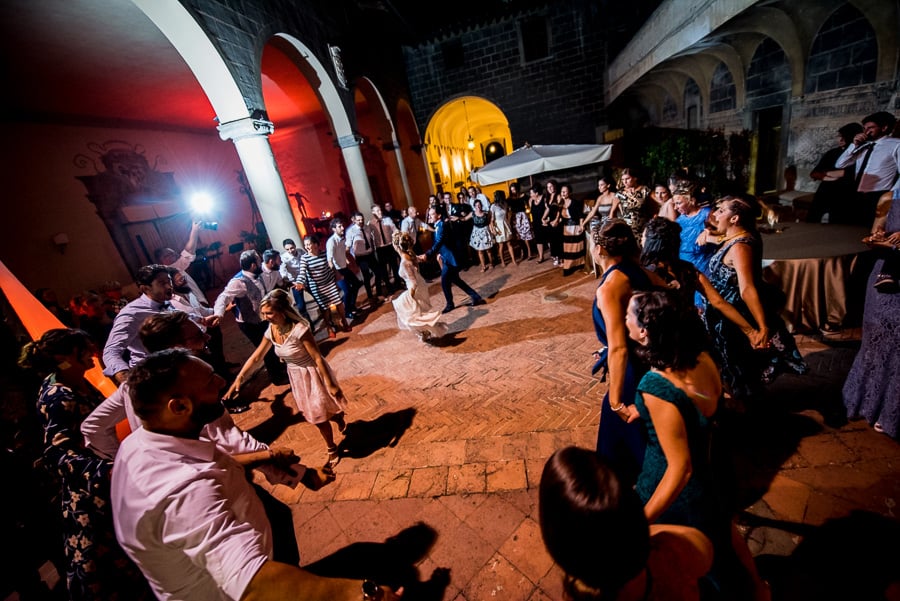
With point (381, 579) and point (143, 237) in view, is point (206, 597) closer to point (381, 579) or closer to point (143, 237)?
point (381, 579)

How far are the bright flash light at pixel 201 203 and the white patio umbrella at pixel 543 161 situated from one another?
1058cm

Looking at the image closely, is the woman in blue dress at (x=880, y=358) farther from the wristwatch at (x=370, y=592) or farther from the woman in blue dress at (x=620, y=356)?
the wristwatch at (x=370, y=592)

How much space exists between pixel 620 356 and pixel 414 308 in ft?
11.9

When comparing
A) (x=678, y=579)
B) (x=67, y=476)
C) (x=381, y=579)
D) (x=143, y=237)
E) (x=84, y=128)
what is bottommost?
(x=381, y=579)

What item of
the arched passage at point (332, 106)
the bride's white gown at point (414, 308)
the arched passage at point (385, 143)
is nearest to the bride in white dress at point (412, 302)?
the bride's white gown at point (414, 308)

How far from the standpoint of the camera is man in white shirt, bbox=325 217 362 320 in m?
6.75

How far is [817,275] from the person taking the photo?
3.73 m

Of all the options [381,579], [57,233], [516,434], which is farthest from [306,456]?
[57,233]

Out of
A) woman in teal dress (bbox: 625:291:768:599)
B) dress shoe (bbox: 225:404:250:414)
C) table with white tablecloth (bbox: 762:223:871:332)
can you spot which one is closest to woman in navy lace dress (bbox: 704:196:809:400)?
woman in teal dress (bbox: 625:291:768:599)

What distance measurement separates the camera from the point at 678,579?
1.12 metres

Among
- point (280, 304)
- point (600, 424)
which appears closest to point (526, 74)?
point (280, 304)

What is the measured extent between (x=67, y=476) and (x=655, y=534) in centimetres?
301

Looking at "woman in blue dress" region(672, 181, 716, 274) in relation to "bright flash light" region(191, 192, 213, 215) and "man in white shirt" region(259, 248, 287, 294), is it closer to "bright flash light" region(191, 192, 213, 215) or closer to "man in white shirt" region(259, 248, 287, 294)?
"man in white shirt" region(259, 248, 287, 294)

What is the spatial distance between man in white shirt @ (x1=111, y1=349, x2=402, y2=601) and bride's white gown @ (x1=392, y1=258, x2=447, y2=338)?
12.6ft
